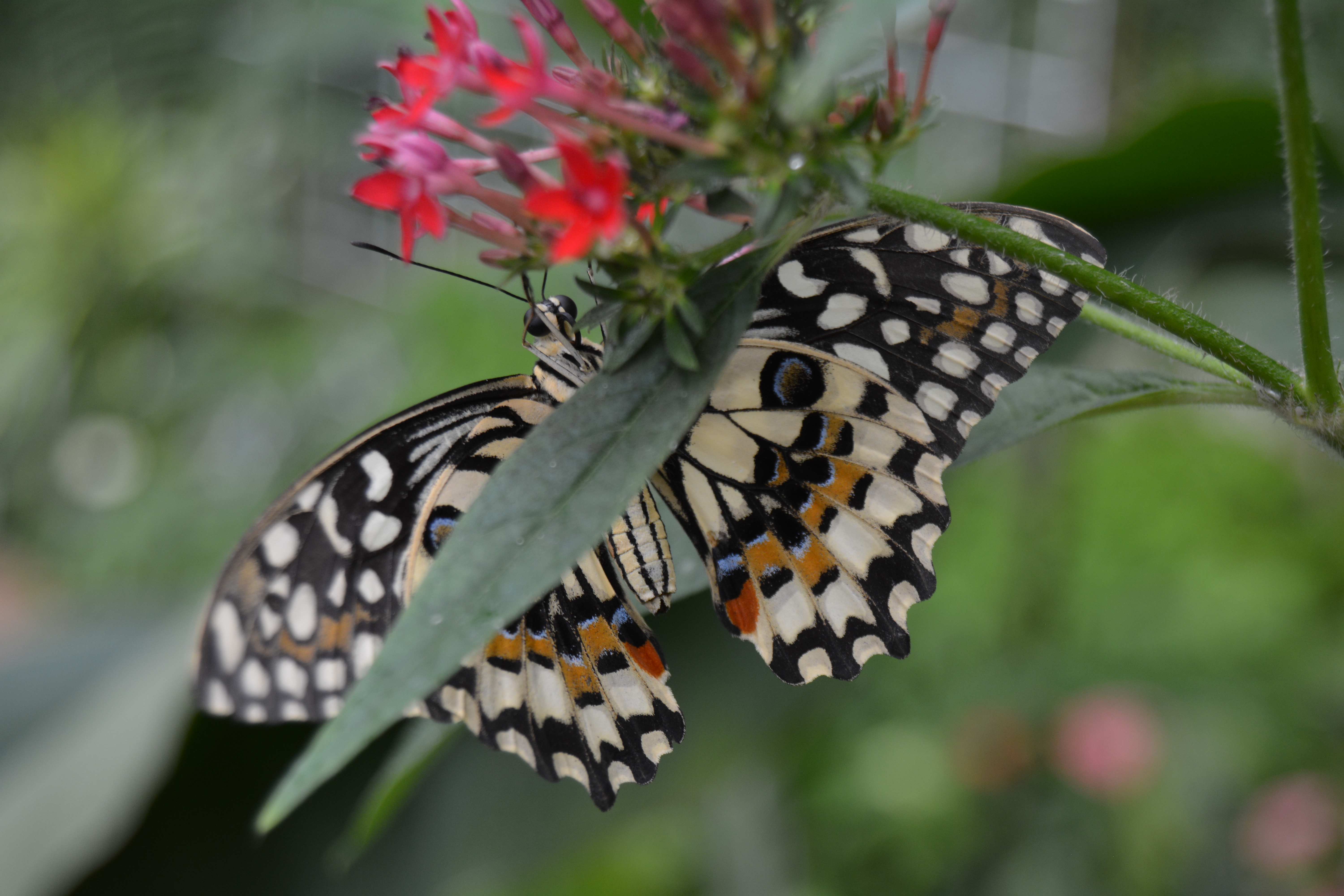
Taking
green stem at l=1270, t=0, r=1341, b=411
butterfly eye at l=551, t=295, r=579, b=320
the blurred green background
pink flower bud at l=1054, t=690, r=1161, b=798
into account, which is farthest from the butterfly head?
pink flower bud at l=1054, t=690, r=1161, b=798

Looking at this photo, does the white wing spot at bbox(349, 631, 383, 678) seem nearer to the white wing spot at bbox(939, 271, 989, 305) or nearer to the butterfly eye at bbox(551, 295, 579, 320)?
the butterfly eye at bbox(551, 295, 579, 320)

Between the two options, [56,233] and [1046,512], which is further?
[56,233]

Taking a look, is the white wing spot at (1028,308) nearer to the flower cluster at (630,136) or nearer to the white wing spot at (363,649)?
the flower cluster at (630,136)

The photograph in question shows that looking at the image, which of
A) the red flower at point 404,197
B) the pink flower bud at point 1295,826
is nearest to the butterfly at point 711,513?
the red flower at point 404,197

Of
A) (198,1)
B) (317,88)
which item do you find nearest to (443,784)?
(198,1)

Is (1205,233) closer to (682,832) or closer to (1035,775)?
(1035,775)

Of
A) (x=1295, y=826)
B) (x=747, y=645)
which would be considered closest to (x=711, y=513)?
(x=747, y=645)

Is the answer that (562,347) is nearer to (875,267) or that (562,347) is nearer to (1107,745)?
(875,267)
